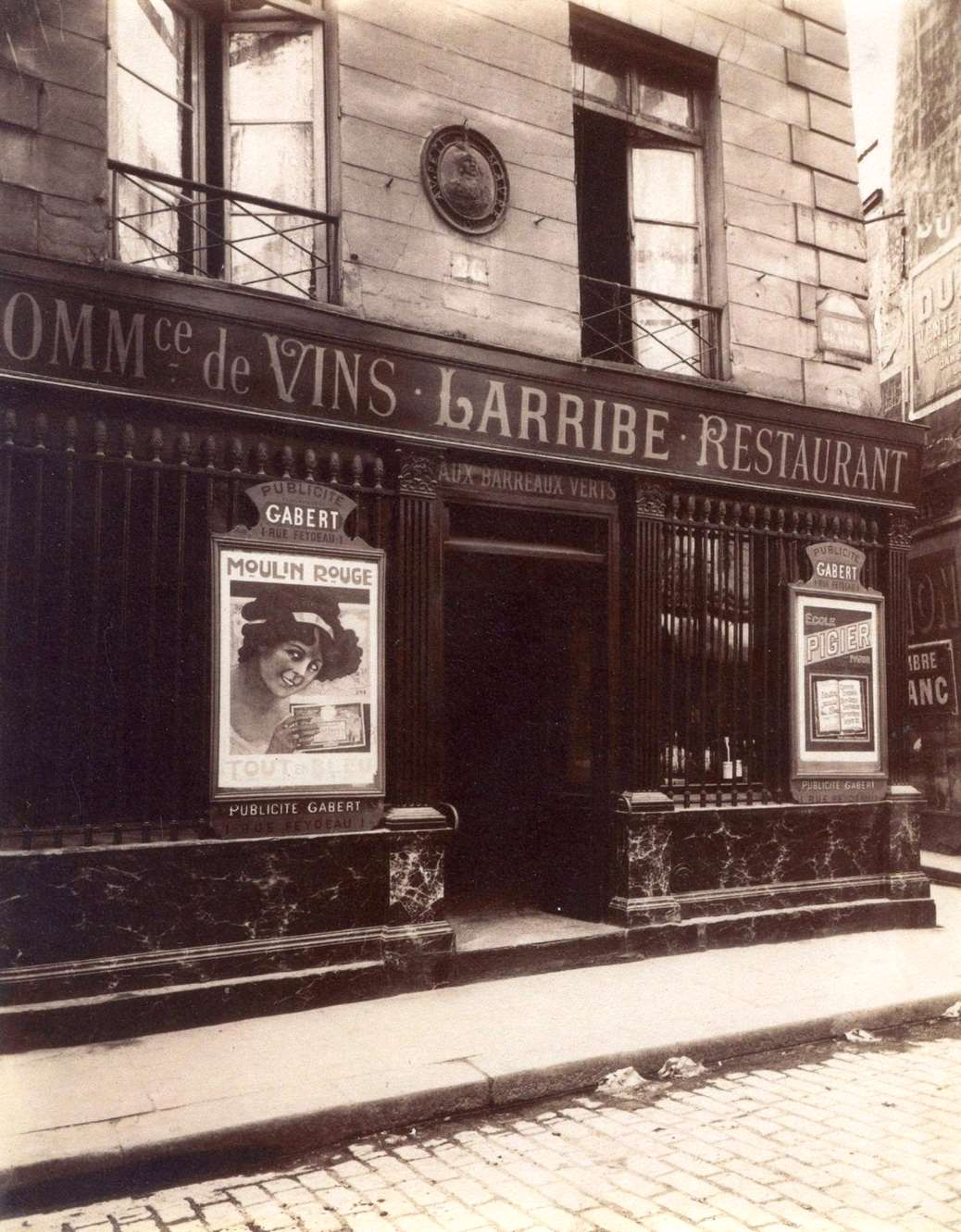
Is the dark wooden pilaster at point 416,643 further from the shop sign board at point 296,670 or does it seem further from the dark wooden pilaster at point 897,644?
the dark wooden pilaster at point 897,644

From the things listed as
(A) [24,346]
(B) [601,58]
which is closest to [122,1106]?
(A) [24,346]

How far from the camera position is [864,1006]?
17.3 ft

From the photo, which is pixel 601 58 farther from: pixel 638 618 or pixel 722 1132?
pixel 722 1132

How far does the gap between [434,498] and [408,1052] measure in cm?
298

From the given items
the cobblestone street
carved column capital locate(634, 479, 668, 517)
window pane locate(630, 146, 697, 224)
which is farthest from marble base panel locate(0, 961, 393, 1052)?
window pane locate(630, 146, 697, 224)

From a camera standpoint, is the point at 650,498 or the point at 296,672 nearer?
the point at 296,672

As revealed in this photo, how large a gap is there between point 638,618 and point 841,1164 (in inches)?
147

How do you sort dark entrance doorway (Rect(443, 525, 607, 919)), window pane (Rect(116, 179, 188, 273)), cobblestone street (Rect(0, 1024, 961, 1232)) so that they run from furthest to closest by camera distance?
dark entrance doorway (Rect(443, 525, 607, 919)), window pane (Rect(116, 179, 188, 273)), cobblestone street (Rect(0, 1024, 961, 1232))

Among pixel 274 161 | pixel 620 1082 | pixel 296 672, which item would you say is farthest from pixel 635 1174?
pixel 274 161

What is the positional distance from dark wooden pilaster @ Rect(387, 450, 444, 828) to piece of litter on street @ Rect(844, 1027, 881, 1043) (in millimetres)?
2354

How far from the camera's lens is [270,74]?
19.8 ft

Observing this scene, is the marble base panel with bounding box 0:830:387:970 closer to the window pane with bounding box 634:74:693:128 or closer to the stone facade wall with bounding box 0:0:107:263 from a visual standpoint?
the stone facade wall with bounding box 0:0:107:263

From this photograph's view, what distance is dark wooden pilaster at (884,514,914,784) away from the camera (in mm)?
7727

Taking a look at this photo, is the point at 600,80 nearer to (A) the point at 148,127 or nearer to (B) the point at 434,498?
(A) the point at 148,127
